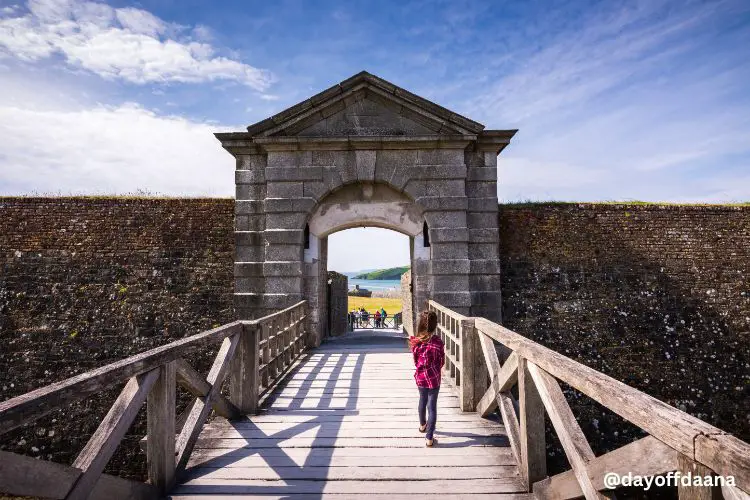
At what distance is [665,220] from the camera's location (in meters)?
10.1

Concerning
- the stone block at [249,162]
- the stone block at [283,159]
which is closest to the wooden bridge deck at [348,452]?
the stone block at [283,159]

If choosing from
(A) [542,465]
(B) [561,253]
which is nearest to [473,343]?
(A) [542,465]

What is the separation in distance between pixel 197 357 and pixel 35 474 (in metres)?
7.69

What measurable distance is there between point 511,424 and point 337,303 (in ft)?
38.9

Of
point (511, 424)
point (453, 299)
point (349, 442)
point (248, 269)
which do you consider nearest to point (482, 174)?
point (453, 299)

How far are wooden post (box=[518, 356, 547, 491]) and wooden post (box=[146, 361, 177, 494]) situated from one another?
2.58 meters

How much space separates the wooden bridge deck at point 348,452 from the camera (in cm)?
326

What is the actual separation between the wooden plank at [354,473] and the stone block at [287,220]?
6.07m

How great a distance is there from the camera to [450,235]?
9.02 metres

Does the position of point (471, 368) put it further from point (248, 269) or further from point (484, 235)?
point (248, 269)

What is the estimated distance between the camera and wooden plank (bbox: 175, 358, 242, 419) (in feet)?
11.4

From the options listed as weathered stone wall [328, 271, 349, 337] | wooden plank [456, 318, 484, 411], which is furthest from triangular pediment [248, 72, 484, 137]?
weathered stone wall [328, 271, 349, 337]

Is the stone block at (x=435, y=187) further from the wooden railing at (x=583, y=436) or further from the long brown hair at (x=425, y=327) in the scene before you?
the long brown hair at (x=425, y=327)

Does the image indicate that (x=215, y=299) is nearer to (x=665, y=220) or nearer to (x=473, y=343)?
(x=473, y=343)
